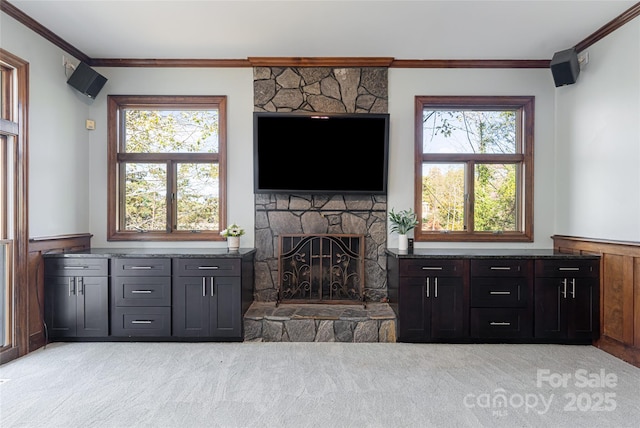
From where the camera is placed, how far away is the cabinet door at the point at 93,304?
133 inches

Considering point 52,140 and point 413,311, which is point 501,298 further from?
point 52,140

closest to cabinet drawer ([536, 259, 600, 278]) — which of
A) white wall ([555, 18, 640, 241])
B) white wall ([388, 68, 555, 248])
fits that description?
white wall ([555, 18, 640, 241])

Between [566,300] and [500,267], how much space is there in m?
0.70

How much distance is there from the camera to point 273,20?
3.15m

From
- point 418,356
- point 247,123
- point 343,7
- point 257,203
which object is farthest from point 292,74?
point 418,356

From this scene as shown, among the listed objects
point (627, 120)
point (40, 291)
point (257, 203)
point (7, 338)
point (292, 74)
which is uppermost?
point (292, 74)

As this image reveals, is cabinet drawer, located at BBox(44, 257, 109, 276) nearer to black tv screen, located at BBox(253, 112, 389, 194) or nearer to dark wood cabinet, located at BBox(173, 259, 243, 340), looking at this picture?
dark wood cabinet, located at BBox(173, 259, 243, 340)

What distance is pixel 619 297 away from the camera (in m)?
3.14

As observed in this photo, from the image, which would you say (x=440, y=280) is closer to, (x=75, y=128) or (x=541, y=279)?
(x=541, y=279)

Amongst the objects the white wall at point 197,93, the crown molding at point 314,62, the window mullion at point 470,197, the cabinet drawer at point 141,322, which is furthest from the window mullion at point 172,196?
the window mullion at point 470,197

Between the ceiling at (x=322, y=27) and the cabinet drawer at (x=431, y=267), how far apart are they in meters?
2.19

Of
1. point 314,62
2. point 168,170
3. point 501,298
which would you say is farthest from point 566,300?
point 168,170

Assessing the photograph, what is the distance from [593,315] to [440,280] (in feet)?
4.84

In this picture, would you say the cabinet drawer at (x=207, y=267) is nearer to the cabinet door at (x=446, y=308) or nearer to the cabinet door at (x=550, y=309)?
the cabinet door at (x=446, y=308)
